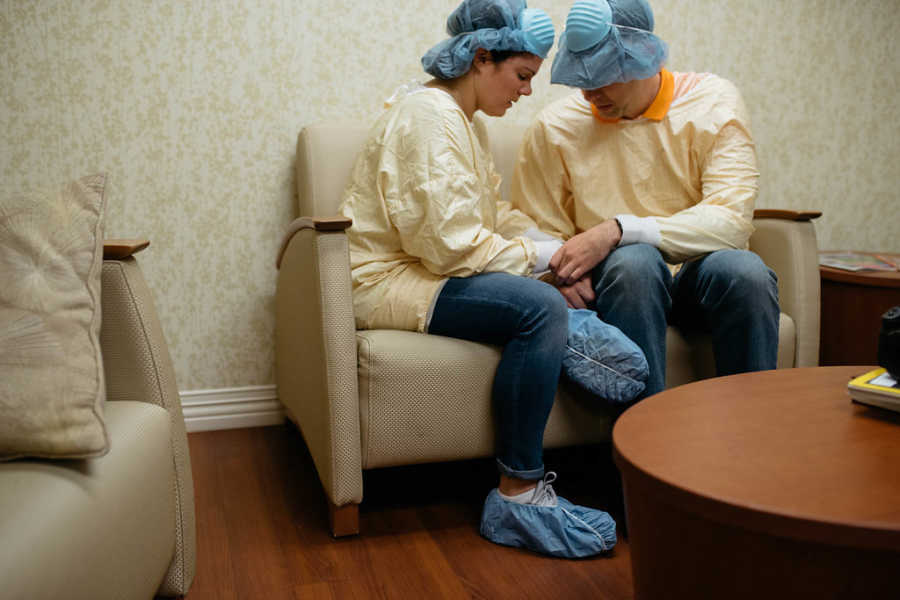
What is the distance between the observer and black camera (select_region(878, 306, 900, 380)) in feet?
3.52

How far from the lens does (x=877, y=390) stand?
1054mm

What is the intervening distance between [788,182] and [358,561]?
6.37ft

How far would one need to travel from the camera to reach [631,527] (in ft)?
3.26

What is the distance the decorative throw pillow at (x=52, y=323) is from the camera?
88 centimetres

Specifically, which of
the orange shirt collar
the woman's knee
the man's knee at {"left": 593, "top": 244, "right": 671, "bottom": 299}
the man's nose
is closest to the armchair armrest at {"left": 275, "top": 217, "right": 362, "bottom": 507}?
the woman's knee

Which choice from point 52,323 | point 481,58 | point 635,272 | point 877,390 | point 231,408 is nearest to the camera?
point 52,323

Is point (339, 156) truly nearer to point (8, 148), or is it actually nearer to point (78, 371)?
point (8, 148)

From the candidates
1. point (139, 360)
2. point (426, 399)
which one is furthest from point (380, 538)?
point (139, 360)

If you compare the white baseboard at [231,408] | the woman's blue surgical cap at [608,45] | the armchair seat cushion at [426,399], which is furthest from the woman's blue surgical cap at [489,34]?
the white baseboard at [231,408]

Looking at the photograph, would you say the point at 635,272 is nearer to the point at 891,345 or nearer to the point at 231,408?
the point at 891,345

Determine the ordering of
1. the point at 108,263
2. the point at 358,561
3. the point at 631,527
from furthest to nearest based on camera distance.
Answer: the point at 358,561 → the point at 108,263 → the point at 631,527

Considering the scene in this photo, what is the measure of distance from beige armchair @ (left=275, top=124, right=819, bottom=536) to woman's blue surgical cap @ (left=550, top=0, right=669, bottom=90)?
2.00 ft

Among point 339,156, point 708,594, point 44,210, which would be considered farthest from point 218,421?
point 708,594

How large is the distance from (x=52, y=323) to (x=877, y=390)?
1.07 meters
